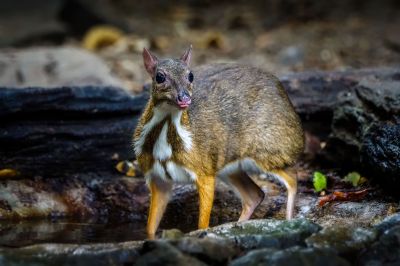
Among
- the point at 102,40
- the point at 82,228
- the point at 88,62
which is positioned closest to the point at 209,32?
the point at 102,40

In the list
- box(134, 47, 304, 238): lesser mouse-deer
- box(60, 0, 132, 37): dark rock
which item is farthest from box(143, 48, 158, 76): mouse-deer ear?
box(60, 0, 132, 37): dark rock

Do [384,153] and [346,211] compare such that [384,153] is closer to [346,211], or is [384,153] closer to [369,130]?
[369,130]

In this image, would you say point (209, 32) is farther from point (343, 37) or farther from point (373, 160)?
point (373, 160)

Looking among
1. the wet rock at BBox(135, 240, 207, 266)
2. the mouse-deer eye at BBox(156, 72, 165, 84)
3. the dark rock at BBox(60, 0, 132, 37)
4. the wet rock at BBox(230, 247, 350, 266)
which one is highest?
the mouse-deer eye at BBox(156, 72, 165, 84)

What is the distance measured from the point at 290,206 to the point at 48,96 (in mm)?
2542

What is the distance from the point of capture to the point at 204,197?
6668 mm

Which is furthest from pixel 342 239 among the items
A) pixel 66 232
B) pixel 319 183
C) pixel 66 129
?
pixel 66 129

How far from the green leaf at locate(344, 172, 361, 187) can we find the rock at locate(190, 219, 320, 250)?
6.37 ft

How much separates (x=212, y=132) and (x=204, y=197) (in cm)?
56

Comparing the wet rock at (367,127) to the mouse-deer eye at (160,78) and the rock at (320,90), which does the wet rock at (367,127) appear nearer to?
the rock at (320,90)

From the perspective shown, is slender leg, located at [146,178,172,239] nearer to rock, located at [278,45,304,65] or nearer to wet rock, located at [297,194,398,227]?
wet rock, located at [297,194,398,227]

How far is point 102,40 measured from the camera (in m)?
13.2

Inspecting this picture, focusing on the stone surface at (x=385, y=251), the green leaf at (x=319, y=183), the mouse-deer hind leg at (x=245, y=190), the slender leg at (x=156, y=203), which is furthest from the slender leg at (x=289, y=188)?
the stone surface at (x=385, y=251)

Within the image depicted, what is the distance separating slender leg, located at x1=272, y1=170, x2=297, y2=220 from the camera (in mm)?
7031
